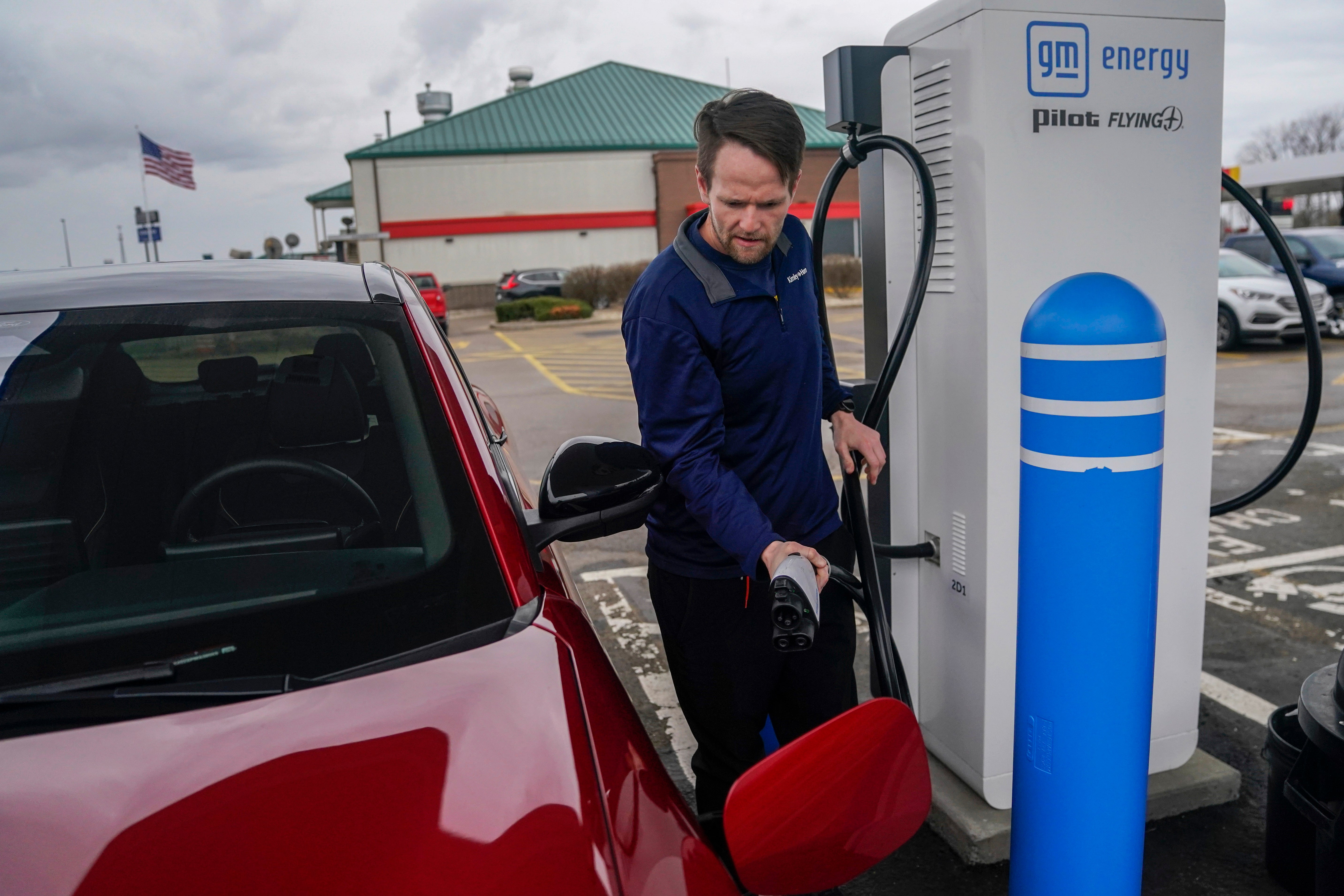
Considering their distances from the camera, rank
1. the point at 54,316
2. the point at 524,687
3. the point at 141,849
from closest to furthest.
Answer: the point at 141,849
the point at 524,687
the point at 54,316

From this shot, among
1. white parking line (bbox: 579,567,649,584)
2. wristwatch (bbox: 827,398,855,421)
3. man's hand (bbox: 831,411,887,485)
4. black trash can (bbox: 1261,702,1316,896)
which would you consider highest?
wristwatch (bbox: 827,398,855,421)

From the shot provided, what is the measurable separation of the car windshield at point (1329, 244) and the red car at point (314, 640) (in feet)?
48.0

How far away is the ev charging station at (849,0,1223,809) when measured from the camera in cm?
234

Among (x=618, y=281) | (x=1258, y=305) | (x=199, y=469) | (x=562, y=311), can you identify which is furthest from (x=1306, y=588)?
(x=618, y=281)

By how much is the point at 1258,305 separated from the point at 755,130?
1296 centimetres

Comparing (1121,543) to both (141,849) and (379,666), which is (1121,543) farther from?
(141,849)

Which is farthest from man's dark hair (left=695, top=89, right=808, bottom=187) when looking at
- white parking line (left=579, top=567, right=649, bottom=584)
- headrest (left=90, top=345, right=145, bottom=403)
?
white parking line (left=579, top=567, right=649, bottom=584)

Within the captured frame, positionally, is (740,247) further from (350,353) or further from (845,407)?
(350,353)

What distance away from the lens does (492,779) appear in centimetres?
128

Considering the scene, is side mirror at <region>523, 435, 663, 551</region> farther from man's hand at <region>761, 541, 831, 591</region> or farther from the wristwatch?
the wristwatch

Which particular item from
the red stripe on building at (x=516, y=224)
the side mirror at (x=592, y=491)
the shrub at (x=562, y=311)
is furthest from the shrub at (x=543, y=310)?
the side mirror at (x=592, y=491)

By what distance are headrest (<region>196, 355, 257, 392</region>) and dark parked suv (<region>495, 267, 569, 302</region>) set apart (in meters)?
27.3

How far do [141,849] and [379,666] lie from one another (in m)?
0.38

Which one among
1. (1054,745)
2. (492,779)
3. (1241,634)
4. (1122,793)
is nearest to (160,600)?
(492,779)
